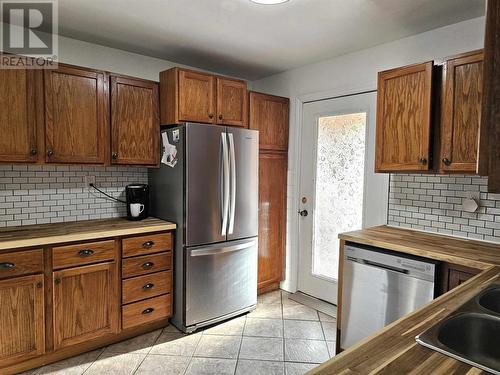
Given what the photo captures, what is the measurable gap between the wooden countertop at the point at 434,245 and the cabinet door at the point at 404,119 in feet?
1.63

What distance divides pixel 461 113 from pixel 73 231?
279cm

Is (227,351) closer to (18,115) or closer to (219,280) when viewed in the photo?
(219,280)

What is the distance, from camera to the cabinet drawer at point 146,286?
2.60 metres

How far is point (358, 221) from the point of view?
3.09m

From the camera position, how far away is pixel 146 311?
8.86ft

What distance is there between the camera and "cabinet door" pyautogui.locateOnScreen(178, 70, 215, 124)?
2.80m

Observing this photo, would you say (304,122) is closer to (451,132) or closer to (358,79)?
(358,79)

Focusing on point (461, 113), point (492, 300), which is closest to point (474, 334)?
point (492, 300)

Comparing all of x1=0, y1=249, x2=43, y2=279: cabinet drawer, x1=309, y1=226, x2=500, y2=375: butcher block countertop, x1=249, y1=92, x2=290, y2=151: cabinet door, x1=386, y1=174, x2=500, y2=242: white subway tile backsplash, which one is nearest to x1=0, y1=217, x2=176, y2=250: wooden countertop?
x1=0, y1=249, x2=43, y2=279: cabinet drawer

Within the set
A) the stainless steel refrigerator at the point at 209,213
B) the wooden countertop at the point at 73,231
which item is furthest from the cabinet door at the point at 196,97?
the wooden countertop at the point at 73,231

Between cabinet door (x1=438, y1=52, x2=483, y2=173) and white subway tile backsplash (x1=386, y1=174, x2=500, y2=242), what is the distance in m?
0.33

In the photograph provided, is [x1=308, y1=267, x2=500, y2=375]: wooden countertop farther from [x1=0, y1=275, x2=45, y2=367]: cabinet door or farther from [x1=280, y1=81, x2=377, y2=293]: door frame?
[x1=280, y1=81, x2=377, y2=293]: door frame

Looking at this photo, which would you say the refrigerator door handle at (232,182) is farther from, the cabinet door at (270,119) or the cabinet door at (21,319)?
the cabinet door at (21,319)

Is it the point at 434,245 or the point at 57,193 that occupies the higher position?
the point at 57,193
